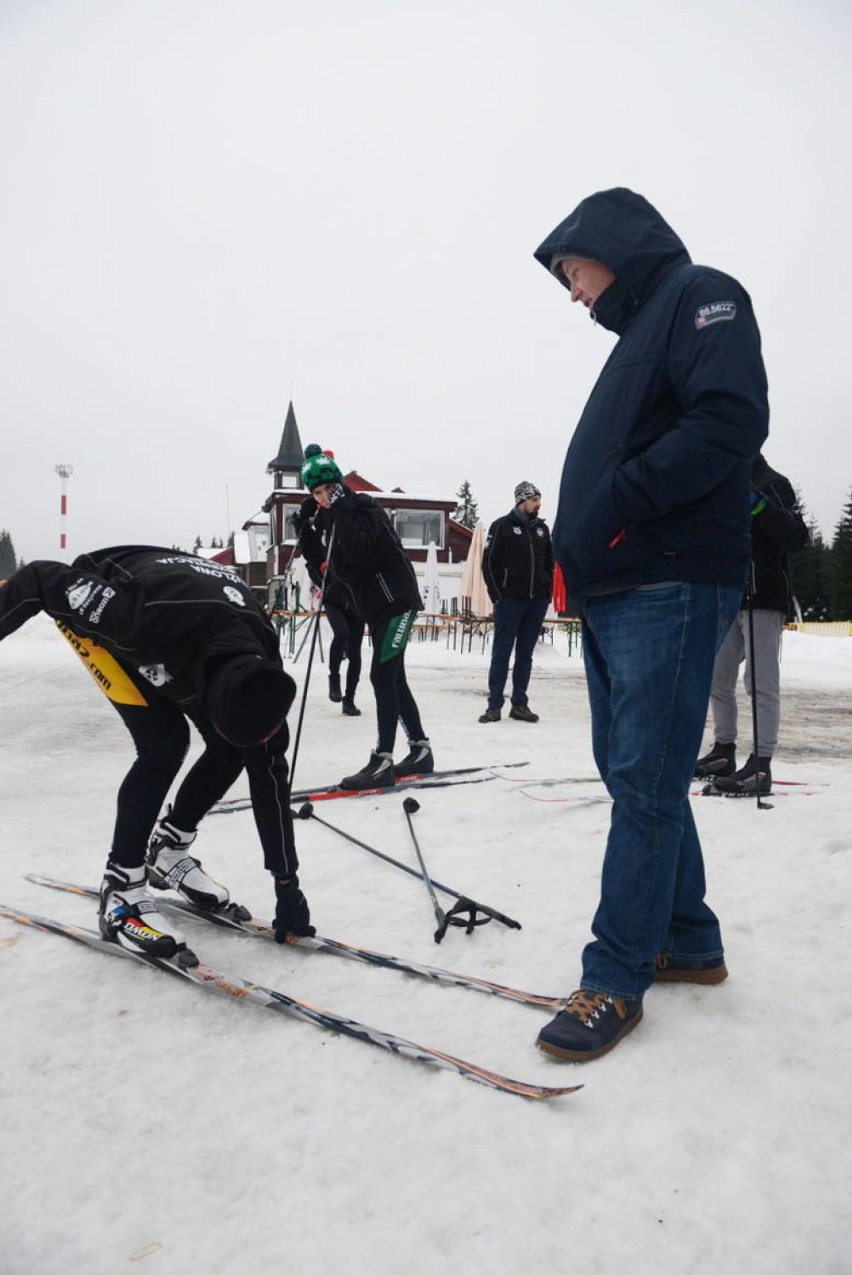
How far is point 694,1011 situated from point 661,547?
126cm

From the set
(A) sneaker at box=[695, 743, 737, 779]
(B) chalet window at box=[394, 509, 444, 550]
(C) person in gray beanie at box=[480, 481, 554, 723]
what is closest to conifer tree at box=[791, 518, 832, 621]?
(B) chalet window at box=[394, 509, 444, 550]

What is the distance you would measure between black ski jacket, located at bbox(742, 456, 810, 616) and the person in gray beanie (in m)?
3.30

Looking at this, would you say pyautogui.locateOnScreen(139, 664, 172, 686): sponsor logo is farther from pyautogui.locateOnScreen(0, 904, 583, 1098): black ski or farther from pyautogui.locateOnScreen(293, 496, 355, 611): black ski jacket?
pyautogui.locateOnScreen(293, 496, 355, 611): black ski jacket

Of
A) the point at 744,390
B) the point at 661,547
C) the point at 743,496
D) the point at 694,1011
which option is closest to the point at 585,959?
the point at 694,1011

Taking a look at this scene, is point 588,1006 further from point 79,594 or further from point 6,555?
point 6,555

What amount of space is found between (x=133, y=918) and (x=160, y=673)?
789 millimetres

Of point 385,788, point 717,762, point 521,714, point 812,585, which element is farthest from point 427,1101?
point 812,585

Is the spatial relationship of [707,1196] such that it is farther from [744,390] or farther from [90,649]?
[90,649]

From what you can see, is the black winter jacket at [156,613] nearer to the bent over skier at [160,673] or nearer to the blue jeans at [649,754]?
the bent over skier at [160,673]

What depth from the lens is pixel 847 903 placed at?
289cm


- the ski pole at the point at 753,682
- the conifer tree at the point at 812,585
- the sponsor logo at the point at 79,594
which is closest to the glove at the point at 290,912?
the sponsor logo at the point at 79,594

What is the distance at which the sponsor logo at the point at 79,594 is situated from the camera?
8.11ft

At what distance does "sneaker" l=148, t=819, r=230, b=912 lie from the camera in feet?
9.55

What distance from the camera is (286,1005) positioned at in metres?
2.25
